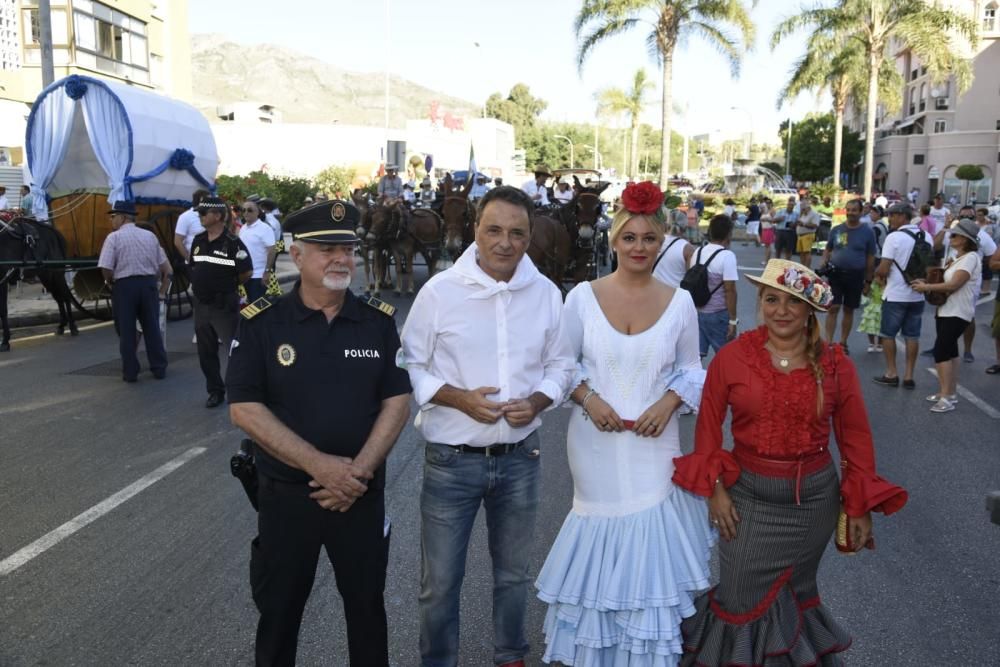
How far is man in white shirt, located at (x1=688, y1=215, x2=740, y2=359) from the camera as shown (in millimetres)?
7793

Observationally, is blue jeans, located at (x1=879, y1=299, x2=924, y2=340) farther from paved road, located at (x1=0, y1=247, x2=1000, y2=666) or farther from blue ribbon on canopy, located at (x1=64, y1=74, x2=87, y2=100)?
blue ribbon on canopy, located at (x1=64, y1=74, x2=87, y2=100)

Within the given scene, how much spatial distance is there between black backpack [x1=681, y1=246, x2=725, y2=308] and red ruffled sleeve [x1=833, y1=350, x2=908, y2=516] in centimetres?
460

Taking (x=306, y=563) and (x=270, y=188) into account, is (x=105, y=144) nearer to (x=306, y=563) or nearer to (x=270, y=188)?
(x=306, y=563)

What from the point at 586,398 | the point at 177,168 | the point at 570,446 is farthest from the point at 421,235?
the point at 586,398

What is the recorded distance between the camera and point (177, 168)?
14328mm

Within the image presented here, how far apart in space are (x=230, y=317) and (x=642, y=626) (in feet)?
20.4

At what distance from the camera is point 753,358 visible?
325cm

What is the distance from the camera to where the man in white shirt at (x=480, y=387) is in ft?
10.7

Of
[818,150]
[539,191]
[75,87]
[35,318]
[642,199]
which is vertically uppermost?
[818,150]

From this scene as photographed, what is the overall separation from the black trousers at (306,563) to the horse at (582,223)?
12.3 meters

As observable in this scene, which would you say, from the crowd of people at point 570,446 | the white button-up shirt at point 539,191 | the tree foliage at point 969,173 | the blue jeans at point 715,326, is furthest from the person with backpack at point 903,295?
the tree foliage at point 969,173

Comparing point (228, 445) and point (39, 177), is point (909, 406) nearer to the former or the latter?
point (228, 445)

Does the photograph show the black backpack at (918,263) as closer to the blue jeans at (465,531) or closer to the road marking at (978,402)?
the road marking at (978,402)

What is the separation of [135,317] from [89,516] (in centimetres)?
453
